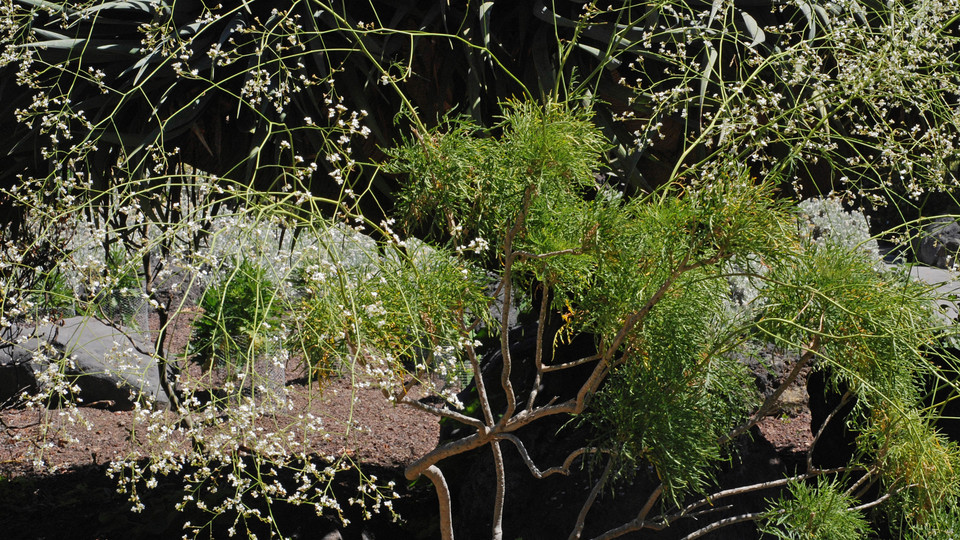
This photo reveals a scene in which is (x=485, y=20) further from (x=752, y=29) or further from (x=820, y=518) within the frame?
(x=820, y=518)

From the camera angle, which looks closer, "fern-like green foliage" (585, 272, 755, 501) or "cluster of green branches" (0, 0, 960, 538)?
"cluster of green branches" (0, 0, 960, 538)

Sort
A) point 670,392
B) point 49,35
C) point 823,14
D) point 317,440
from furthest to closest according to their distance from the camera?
1. point 317,440
2. point 49,35
3. point 823,14
4. point 670,392

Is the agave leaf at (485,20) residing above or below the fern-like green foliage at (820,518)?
above

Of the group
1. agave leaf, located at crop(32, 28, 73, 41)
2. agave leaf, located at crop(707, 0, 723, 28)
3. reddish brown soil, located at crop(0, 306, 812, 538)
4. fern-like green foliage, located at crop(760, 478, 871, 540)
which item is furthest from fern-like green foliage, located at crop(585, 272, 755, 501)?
agave leaf, located at crop(32, 28, 73, 41)

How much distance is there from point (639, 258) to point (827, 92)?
0.60m

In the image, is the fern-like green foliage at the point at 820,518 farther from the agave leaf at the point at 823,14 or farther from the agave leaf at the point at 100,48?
the agave leaf at the point at 100,48

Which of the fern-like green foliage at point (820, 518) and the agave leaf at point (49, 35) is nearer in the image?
the fern-like green foliage at point (820, 518)

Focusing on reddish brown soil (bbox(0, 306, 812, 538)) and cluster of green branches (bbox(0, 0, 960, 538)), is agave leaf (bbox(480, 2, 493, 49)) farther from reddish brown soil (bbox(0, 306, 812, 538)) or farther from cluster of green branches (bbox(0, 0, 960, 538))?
reddish brown soil (bbox(0, 306, 812, 538))

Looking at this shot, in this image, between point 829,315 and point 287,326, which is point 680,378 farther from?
point 287,326

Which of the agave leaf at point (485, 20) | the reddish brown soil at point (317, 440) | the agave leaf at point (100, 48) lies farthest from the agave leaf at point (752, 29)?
the agave leaf at point (100, 48)

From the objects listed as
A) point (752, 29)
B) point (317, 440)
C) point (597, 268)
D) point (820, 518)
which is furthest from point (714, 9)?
point (317, 440)

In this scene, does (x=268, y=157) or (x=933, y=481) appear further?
(x=268, y=157)

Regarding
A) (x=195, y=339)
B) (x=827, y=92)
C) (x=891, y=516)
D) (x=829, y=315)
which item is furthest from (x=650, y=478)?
(x=195, y=339)

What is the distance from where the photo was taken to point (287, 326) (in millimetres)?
2072
